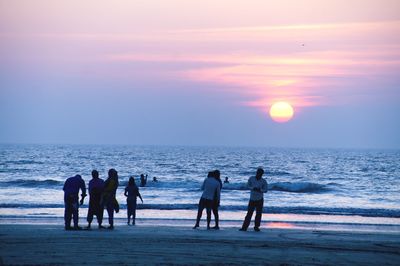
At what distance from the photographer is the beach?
42.2ft

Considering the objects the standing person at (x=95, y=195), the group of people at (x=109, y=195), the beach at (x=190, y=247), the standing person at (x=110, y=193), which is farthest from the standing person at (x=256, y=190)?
the standing person at (x=95, y=195)

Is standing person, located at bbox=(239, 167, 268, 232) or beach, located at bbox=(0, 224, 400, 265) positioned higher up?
standing person, located at bbox=(239, 167, 268, 232)

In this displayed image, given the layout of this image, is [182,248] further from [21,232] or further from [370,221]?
[370,221]

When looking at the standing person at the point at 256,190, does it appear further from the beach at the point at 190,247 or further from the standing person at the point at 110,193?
the standing person at the point at 110,193

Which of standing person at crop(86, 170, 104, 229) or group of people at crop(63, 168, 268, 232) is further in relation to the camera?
standing person at crop(86, 170, 104, 229)

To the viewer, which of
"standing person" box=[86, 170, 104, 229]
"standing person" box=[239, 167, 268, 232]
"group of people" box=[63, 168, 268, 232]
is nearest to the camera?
"group of people" box=[63, 168, 268, 232]

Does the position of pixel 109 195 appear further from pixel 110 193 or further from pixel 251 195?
pixel 251 195

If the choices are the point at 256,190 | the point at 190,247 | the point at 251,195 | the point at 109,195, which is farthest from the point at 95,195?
the point at 190,247

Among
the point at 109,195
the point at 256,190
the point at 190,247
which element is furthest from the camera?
the point at 109,195

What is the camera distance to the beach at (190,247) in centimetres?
1285

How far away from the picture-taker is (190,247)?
14.7m

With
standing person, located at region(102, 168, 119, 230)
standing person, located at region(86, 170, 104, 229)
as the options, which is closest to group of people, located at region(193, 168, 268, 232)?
standing person, located at region(102, 168, 119, 230)

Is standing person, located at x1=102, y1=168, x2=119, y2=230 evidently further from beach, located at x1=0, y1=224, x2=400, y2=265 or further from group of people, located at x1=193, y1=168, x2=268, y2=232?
group of people, located at x1=193, y1=168, x2=268, y2=232

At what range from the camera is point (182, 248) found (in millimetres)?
14492
